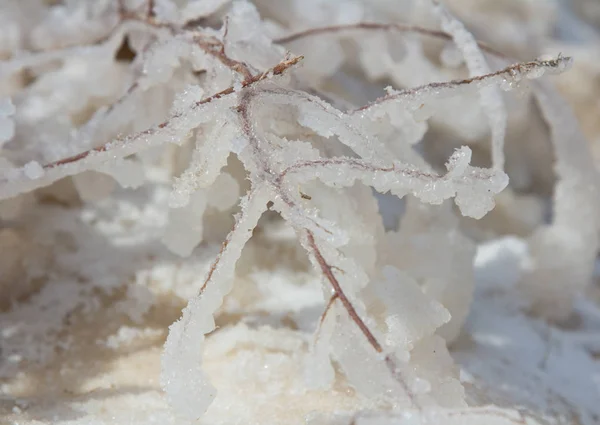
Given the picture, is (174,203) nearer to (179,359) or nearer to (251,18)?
(179,359)

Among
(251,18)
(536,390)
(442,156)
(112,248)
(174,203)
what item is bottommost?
(536,390)

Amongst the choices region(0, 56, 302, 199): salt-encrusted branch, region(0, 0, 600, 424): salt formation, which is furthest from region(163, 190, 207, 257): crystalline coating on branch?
region(0, 56, 302, 199): salt-encrusted branch

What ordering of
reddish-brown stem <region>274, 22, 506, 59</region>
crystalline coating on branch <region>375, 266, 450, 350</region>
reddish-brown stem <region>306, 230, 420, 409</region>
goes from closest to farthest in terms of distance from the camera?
1. reddish-brown stem <region>306, 230, 420, 409</region>
2. crystalline coating on branch <region>375, 266, 450, 350</region>
3. reddish-brown stem <region>274, 22, 506, 59</region>

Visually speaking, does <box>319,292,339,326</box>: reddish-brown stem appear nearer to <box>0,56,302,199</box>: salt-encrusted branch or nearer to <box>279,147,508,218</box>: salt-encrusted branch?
<box>279,147,508,218</box>: salt-encrusted branch

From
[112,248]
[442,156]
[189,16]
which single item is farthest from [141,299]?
[442,156]

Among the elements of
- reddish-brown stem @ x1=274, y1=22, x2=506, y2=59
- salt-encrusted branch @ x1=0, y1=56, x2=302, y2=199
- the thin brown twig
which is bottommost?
the thin brown twig

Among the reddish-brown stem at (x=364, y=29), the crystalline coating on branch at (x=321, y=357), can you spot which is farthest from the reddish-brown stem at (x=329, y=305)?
the reddish-brown stem at (x=364, y=29)

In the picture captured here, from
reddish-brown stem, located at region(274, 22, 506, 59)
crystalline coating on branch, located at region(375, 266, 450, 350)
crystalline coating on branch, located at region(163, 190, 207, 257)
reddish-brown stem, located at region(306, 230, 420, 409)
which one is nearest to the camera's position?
reddish-brown stem, located at region(306, 230, 420, 409)

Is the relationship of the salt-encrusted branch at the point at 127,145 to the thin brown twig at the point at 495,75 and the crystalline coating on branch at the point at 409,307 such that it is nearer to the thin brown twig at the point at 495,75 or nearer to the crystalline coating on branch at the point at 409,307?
the thin brown twig at the point at 495,75
